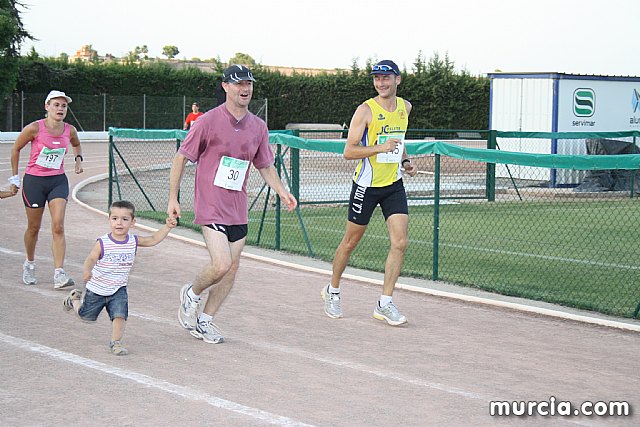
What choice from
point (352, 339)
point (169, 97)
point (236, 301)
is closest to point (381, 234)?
point (236, 301)

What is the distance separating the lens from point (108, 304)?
777 cm

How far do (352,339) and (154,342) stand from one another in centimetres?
165

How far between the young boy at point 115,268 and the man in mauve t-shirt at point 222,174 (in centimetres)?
39

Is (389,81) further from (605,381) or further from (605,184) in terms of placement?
(605,184)

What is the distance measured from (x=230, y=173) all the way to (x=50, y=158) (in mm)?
3441

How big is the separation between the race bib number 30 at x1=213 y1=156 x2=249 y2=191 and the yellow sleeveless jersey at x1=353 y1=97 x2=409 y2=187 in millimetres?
1511

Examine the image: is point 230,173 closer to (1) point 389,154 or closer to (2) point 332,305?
(1) point 389,154

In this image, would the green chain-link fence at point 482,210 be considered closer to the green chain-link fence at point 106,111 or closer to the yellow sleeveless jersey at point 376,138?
the yellow sleeveless jersey at point 376,138

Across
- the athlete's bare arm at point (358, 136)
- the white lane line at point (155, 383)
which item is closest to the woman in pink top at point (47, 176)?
the white lane line at point (155, 383)

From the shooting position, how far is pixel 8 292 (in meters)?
10.2

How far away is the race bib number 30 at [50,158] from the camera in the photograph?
1062 cm

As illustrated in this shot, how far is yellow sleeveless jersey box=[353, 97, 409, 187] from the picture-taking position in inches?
356

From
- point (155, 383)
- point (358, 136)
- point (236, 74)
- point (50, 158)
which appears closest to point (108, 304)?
point (155, 383)

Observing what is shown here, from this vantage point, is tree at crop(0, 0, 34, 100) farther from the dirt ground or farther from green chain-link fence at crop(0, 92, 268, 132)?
the dirt ground
